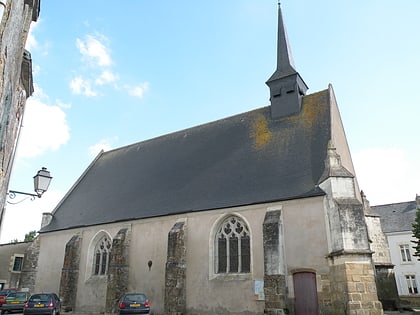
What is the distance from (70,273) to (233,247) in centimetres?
893

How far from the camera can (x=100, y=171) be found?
22.7 metres

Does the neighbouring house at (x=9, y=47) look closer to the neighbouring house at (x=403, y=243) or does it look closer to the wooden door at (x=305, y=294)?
the wooden door at (x=305, y=294)

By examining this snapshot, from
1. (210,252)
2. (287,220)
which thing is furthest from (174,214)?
(287,220)

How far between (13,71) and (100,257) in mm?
15765

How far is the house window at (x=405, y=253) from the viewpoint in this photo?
29.1 meters

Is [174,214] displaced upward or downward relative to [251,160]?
downward

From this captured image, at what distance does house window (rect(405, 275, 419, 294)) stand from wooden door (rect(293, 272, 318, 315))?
68.2 ft

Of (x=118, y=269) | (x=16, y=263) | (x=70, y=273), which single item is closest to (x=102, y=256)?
(x=70, y=273)

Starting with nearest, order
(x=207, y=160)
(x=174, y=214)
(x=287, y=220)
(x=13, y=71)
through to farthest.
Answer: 1. (x=13, y=71)
2. (x=287, y=220)
3. (x=174, y=214)
4. (x=207, y=160)

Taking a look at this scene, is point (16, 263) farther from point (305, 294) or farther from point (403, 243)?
point (403, 243)

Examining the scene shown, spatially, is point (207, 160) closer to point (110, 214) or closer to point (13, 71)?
point (110, 214)

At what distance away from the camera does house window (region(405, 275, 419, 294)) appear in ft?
90.8

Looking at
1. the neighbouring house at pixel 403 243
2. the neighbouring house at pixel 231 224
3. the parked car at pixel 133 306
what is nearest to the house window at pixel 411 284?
the neighbouring house at pixel 403 243

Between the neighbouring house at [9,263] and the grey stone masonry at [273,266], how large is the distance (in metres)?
20.6
